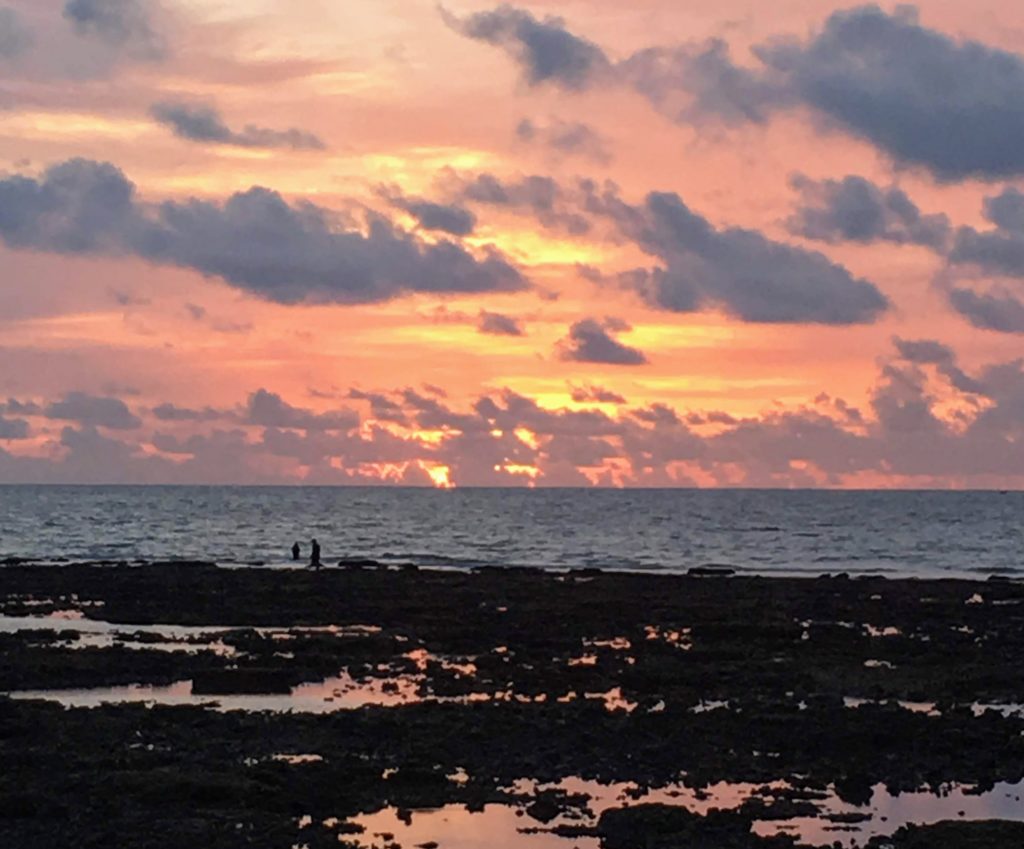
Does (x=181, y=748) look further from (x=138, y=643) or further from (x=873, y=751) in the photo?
(x=138, y=643)

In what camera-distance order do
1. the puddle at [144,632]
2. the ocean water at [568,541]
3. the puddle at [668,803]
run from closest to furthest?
the puddle at [668,803]
the puddle at [144,632]
the ocean water at [568,541]

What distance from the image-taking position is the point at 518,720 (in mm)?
30312

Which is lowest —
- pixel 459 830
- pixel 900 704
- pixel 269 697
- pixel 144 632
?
pixel 144 632

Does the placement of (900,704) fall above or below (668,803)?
above

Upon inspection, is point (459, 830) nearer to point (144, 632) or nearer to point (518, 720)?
point (518, 720)

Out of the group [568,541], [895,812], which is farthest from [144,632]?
[568,541]

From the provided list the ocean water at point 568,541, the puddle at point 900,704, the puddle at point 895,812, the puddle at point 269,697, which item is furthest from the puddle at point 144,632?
Result: the ocean water at point 568,541

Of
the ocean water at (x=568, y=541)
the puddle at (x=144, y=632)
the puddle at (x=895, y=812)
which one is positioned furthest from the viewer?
the ocean water at (x=568, y=541)

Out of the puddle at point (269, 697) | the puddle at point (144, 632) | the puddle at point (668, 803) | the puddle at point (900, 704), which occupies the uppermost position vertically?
the puddle at point (900, 704)

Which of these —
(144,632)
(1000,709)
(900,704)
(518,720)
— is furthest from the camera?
(144,632)

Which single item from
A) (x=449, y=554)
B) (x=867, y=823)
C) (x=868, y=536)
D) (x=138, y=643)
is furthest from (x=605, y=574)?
(x=868, y=536)

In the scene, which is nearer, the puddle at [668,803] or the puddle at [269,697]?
the puddle at [668,803]

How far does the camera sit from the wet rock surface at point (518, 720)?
22.5 metres

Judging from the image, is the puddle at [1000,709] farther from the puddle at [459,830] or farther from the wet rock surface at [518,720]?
the puddle at [459,830]
